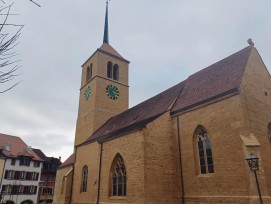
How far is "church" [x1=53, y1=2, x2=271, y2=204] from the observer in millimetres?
10547

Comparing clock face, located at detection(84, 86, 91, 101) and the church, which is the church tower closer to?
clock face, located at detection(84, 86, 91, 101)

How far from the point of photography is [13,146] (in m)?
34.2

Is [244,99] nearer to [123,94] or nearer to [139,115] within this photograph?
[139,115]

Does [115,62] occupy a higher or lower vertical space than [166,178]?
higher

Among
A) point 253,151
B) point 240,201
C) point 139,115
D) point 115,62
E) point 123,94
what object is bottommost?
point 240,201

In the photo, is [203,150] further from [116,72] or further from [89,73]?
[89,73]

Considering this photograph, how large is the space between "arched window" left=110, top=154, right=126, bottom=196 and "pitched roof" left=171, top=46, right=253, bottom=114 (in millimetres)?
4507

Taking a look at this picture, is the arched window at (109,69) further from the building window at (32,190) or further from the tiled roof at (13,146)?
the building window at (32,190)

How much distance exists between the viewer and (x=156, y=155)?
12812mm

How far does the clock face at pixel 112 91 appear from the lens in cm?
2591

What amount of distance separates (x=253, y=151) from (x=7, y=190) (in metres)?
31.1

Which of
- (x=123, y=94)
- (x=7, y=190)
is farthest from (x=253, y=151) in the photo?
(x=7, y=190)

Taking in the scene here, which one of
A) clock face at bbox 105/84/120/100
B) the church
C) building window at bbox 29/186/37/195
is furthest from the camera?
building window at bbox 29/186/37/195

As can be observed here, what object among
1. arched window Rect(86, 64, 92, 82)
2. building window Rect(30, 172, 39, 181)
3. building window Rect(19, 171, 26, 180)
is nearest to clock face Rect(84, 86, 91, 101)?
arched window Rect(86, 64, 92, 82)
